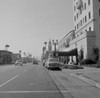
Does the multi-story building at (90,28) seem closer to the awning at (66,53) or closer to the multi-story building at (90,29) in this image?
the multi-story building at (90,29)

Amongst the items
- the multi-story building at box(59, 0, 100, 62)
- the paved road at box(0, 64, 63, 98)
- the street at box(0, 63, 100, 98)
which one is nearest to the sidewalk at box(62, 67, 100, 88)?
the street at box(0, 63, 100, 98)

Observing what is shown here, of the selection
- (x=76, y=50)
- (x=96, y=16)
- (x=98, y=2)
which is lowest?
(x=76, y=50)

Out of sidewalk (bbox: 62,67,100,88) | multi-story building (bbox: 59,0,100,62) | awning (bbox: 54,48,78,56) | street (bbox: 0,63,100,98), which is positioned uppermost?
multi-story building (bbox: 59,0,100,62)

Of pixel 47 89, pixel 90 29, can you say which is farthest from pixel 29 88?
pixel 90 29

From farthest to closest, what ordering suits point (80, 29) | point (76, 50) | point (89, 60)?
point (80, 29)
point (76, 50)
point (89, 60)

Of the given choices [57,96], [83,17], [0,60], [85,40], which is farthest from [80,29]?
[0,60]

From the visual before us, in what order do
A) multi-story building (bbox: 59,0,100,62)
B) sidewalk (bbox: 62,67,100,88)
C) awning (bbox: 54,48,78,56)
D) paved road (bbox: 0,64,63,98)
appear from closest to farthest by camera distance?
paved road (bbox: 0,64,63,98) < sidewalk (bbox: 62,67,100,88) < multi-story building (bbox: 59,0,100,62) < awning (bbox: 54,48,78,56)

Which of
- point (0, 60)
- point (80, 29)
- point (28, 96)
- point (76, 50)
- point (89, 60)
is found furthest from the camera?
point (0, 60)

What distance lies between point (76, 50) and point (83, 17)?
29.5 feet

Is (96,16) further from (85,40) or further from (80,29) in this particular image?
(80,29)

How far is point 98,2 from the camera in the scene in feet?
153

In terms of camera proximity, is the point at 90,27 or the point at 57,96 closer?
the point at 57,96

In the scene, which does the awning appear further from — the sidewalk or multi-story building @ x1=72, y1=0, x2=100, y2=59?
the sidewalk

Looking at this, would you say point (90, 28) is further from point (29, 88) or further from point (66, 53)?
point (29, 88)
